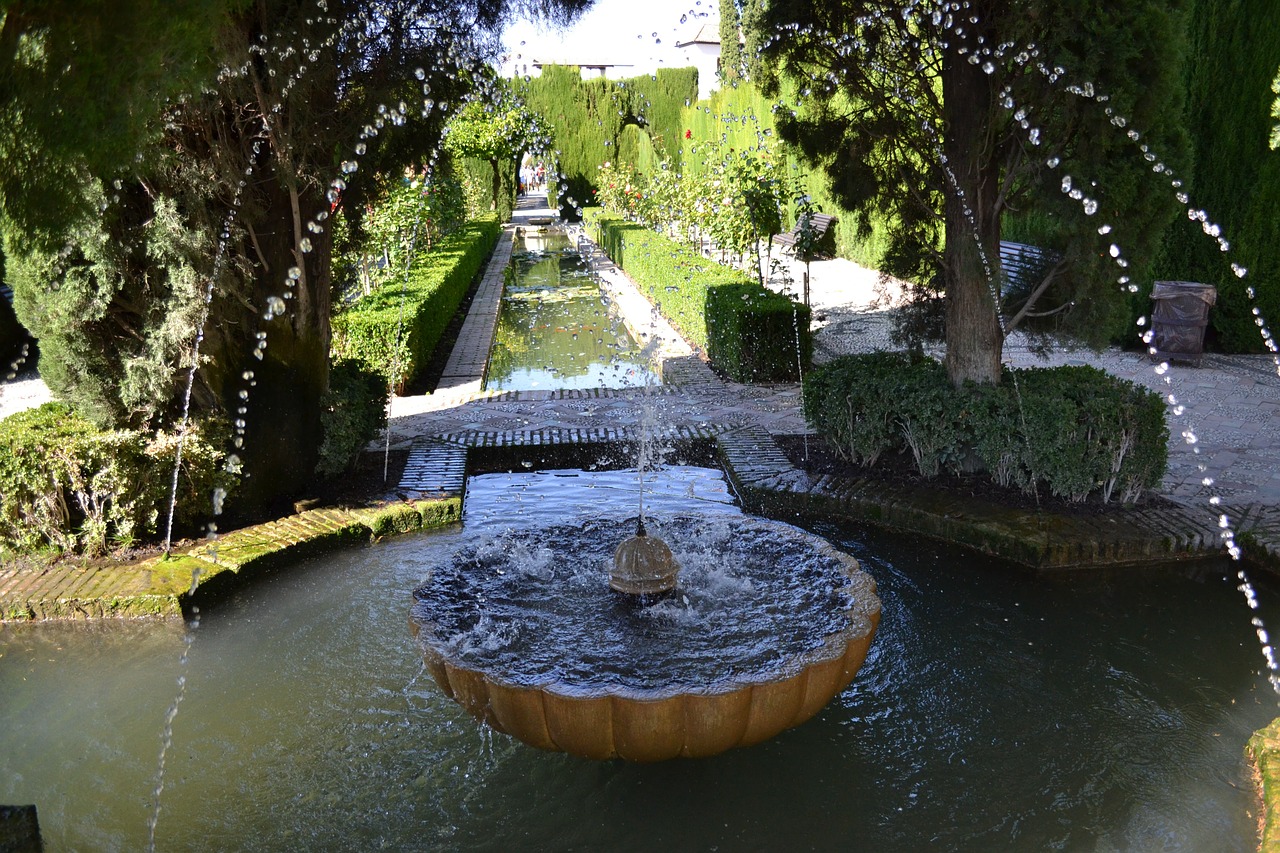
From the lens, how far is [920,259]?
612 cm

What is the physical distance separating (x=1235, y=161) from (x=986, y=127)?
541 centimetres

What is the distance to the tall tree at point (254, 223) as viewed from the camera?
477 centimetres

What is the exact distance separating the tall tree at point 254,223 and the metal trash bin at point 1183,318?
6.48m

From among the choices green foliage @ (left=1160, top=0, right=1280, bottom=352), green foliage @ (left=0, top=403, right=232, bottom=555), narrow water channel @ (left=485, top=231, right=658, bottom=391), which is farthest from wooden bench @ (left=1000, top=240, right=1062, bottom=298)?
green foliage @ (left=0, top=403, right=232, bottom=555)

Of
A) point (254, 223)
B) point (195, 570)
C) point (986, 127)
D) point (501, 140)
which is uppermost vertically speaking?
point (501, 140)

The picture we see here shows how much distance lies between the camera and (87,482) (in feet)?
15.5

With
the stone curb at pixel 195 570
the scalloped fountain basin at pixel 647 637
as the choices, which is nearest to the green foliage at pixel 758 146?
the stone curb at pixel 195 570

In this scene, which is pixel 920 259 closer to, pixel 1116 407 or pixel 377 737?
pixel 1116 407

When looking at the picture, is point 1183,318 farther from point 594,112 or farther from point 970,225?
point 594,112

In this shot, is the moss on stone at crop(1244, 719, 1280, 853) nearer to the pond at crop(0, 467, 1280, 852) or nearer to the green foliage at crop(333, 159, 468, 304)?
the pond at crop(0, 467, 1280, 852)

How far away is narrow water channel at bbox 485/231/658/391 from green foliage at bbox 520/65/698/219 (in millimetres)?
15550

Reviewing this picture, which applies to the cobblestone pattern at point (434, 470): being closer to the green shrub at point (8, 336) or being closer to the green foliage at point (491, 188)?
the green shrub at point (8, 336)

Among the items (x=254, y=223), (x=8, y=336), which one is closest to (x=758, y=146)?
(x=254, y=223)

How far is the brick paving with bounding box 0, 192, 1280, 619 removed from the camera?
474 cm
